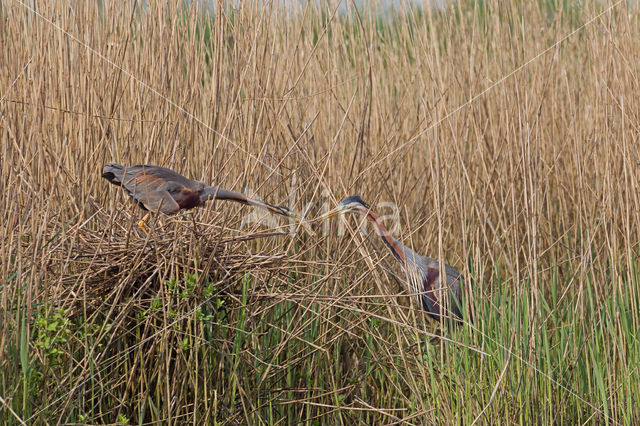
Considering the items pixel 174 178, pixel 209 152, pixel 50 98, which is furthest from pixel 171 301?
pixel 50 98

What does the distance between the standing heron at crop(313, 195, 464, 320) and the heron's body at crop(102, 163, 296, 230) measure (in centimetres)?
28

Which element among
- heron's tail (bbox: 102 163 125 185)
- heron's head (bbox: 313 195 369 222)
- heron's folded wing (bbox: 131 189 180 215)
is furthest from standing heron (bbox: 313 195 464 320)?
heron's tail (bbox: 102 163 125 185)

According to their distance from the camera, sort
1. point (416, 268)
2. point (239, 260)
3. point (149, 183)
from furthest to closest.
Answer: point (416, 268), point (239, 260), point (149, 183)

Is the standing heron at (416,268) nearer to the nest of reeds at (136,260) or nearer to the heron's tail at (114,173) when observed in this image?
the nest of reeds at (136,260)

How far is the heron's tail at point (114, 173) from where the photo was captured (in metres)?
1.89

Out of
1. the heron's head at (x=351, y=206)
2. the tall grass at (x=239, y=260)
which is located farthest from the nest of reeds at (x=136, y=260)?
the heron's head at (x=351, y=206)

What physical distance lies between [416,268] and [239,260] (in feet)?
1.89

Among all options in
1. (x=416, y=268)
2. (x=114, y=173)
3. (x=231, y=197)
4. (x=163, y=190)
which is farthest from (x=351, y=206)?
(x=114, y=173)

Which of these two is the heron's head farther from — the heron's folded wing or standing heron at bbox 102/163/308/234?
the heron's folded wing

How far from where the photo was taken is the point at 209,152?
2.15 m

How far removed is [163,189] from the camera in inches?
72.9

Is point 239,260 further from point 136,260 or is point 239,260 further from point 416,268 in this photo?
point 416,268

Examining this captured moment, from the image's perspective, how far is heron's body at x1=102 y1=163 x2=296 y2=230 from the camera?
1.85 metres

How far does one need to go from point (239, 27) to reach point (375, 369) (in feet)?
4.14
